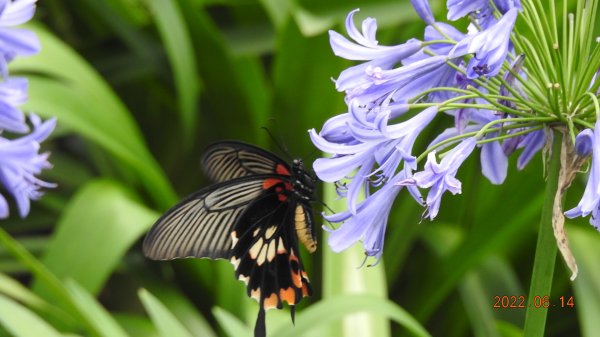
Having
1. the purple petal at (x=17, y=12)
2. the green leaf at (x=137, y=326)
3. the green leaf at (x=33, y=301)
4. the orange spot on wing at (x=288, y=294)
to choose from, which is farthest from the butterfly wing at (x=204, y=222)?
the green leaf at (x=137, y=326)

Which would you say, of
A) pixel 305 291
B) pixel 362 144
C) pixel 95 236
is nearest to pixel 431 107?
pixel 362 144

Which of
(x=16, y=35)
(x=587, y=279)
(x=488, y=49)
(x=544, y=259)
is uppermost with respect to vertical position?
(x=16, y=35)

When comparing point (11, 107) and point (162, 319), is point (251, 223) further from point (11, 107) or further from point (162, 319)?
point (11, 107)

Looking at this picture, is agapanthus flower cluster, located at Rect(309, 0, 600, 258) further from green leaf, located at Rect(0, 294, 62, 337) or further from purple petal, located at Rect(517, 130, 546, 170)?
green leaf, located at Rect(0, 294, 62, 337)

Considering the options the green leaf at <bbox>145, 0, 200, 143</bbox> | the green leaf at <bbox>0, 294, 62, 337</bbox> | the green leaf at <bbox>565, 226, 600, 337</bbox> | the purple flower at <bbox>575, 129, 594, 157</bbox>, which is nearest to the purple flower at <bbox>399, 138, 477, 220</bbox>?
the purple flower at <bbox>575, 129, 594, 157</bbox>

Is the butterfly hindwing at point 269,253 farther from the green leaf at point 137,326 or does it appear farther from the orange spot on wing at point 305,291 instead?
the green leaf at point 137,326

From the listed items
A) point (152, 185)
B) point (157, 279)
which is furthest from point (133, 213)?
point (157, 279)
